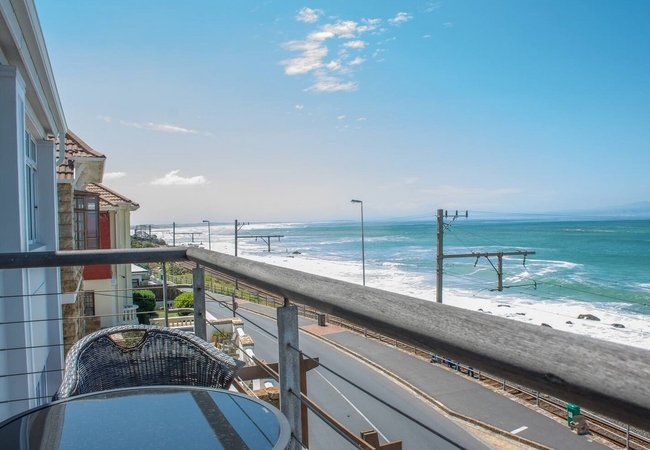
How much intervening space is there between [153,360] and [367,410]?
8728 mm

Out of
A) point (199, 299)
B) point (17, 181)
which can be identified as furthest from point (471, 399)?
point (17, 181)

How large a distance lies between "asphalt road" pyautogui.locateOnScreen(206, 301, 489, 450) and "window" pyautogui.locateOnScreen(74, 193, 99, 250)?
3971mm

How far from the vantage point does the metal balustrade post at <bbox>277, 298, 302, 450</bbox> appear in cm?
149

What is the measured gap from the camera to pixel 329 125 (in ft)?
92.0

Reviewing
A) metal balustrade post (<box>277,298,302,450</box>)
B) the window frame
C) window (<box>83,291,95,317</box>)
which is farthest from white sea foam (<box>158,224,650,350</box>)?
metal balustrade post (<box>277,298,302,450</box>)

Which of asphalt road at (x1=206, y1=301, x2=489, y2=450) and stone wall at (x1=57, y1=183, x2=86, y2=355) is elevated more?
stone wall at (x1=57, y1=183, x2=86, y2=355)

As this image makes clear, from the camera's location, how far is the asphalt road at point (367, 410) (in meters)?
8.23

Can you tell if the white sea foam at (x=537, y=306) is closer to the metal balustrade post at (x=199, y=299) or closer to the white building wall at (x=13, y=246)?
the white building wall at (x=13, y=246)

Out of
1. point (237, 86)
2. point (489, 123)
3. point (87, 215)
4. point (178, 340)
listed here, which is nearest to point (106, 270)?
point (87, 215)

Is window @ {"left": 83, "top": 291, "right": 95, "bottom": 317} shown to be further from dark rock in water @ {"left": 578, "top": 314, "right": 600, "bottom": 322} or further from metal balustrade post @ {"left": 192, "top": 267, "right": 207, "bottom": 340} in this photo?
dark rock in water @ {"left": 578, "top": 314, "right": 600, "bottom": 322}

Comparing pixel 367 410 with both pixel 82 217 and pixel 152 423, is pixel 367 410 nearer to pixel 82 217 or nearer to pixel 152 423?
pixel 82 217

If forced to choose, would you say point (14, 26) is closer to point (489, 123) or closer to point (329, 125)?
point (329, 125)

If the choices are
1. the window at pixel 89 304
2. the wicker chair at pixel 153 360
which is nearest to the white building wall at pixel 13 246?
the wicker chair at pixel 153 360

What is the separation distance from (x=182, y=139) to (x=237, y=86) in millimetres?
13541
